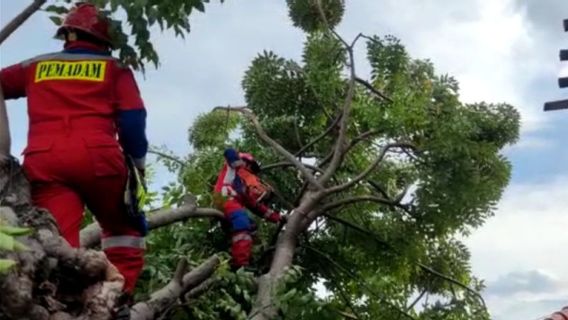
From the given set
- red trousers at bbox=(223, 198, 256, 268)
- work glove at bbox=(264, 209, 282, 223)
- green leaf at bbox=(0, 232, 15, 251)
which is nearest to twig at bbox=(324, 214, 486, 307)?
work glove at bbox=(264, 209, 282, 223)

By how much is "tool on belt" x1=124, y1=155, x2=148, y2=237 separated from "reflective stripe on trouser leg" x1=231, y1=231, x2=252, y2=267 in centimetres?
257

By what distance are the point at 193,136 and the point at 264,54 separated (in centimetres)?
102

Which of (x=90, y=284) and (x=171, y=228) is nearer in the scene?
(x=90, y=284)

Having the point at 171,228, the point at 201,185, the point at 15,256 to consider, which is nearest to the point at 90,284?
the point at 15,256

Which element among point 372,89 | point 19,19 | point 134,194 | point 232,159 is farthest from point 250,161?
point 19,19

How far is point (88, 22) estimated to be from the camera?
454 centimetres

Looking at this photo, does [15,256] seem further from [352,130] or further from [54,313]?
[352,130]

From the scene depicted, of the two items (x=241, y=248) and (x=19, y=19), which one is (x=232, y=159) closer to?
(x=241, y=248)

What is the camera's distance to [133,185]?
4559 millimetres

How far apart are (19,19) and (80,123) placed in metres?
0.45

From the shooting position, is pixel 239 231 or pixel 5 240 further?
pixel 239 231

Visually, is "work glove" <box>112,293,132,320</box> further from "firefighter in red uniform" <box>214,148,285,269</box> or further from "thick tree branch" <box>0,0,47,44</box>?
"firefighter in red uniform" <box>214,148,285,269</box>

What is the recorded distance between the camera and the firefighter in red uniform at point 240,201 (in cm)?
734

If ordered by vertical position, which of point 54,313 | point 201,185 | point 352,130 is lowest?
point 54,313
